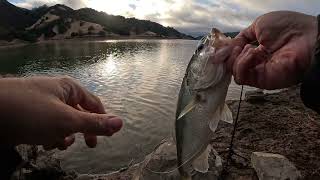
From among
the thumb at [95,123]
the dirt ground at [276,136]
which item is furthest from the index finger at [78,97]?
the dirt ground at [276,136]

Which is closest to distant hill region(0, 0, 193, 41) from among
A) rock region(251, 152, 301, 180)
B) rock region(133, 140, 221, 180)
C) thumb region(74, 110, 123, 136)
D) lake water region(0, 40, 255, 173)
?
lake water region(0, 40, 255, 173)

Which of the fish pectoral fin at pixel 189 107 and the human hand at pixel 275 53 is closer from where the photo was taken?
the human hand at pixel 275 53

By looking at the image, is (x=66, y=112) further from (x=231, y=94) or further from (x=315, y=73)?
(x=231, y=94)

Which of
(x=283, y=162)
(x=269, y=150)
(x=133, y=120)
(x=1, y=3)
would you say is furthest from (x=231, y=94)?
(x=1, y=3)

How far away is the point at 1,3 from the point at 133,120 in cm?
16767

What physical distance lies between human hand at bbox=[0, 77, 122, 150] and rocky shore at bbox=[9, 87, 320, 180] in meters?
5.07

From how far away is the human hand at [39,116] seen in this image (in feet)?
7.73

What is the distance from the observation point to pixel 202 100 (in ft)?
12.1

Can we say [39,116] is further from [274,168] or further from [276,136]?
[276,136]

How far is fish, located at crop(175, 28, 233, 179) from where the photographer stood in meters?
3.61

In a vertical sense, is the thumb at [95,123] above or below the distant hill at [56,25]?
above

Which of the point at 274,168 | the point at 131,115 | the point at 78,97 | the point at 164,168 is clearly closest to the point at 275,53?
the point at 78,97

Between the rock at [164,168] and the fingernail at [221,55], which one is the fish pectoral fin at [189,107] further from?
the rock at [164,168]

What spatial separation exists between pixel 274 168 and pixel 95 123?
6248 mm
